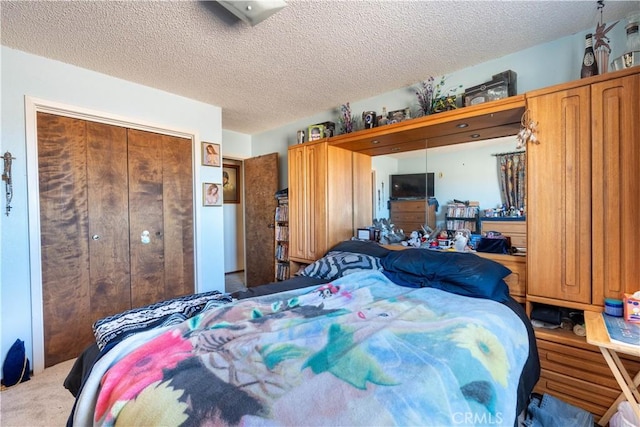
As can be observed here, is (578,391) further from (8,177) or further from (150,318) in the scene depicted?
(8,177)

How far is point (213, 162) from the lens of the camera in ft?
11.2

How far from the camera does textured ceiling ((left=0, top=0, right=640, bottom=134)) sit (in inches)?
67.6

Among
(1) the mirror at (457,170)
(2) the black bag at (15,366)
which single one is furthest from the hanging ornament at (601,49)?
(2) the black bag at (15,366)

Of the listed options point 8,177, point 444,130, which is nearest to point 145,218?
point 8,177

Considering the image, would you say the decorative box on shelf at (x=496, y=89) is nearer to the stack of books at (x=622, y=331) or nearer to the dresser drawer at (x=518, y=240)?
the dresser drawer at (x=518, y=240)

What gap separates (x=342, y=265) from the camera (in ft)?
7.81

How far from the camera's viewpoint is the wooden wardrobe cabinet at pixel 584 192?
5.08 ft

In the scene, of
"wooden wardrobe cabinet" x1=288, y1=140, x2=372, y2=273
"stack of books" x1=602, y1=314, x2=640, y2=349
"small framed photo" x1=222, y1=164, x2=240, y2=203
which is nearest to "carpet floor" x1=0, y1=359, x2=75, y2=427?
"wooden wardrobe cabinet" x1=288, y1=140, x2=372, y2=273

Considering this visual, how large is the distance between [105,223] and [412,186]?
306cm

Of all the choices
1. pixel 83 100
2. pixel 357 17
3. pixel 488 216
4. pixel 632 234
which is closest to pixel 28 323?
pixel 83 100

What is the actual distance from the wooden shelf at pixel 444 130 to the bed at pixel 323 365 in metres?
1.25

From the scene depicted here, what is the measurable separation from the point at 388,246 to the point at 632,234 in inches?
63.1

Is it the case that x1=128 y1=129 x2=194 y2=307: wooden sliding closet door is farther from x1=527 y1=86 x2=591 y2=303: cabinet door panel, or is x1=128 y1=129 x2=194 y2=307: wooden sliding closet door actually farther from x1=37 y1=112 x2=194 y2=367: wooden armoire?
x1=527 y1=86 x2=591 y2=303: cabinet door panel

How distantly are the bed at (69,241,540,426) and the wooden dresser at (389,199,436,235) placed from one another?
984mm
